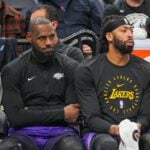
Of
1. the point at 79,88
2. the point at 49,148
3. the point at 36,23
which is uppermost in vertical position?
the point at 36,23

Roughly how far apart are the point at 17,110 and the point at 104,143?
879 mm

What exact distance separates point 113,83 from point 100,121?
0.36 metres

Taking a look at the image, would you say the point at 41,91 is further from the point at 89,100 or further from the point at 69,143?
the point at 69,143

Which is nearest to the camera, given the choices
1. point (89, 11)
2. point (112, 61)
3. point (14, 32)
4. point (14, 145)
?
point (14, 145)

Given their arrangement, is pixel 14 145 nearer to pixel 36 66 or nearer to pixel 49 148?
pixel 49 148

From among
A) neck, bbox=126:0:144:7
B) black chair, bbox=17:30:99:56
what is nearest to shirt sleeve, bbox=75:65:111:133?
black chair, bbox=17:30:99:56

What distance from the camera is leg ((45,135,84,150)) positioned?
18.4 feet

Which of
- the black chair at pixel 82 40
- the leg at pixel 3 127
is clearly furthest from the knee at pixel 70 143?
the black chair at pixel 82 40

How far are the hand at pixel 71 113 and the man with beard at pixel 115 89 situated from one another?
5cm

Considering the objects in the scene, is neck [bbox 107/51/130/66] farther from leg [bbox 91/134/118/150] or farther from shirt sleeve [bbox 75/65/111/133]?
leg [bbox 91/134/118/150]

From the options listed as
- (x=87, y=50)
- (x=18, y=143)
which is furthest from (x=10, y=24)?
(x=18, y=143)

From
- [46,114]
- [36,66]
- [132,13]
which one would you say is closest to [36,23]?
[36,66]

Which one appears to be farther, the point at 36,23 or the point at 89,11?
the point at 89,11

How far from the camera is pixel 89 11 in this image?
27.2 ft
